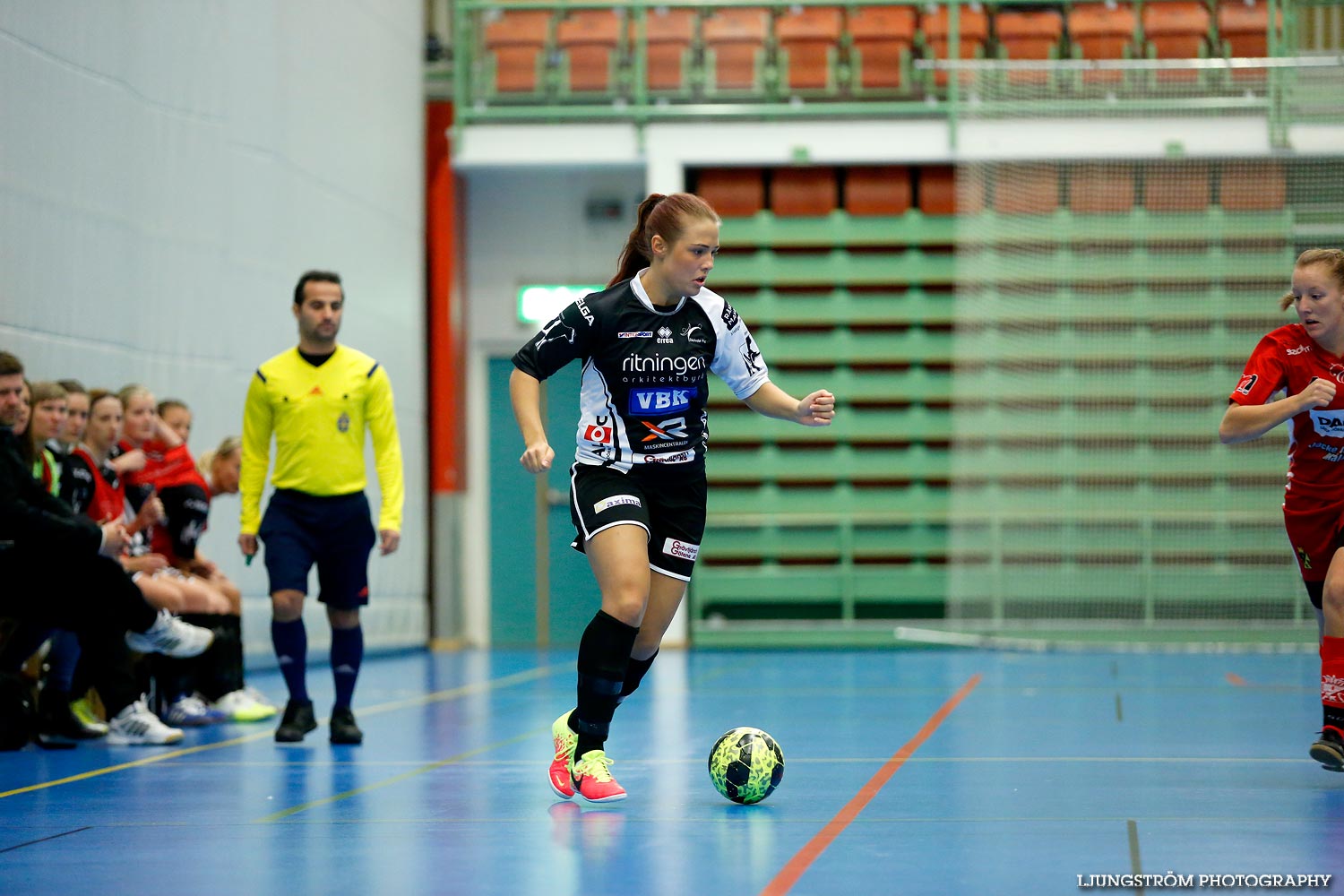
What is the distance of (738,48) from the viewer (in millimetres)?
15461

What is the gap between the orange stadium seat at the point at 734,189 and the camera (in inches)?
625

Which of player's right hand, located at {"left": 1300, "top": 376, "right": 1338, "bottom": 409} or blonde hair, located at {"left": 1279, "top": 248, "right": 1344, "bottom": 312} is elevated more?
blonde hair, located at {"left": 1279, "top": 248, "right": 1344, "bottom": 312}

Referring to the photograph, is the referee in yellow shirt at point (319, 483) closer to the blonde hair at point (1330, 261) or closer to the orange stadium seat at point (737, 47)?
the blonde hair at point (1330, 261)

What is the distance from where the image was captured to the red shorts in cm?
541

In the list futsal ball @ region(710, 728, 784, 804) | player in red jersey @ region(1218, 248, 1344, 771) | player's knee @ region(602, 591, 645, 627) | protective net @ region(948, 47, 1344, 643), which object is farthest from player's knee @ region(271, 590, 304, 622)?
protective net @ region(948, 47, 1344, 643)

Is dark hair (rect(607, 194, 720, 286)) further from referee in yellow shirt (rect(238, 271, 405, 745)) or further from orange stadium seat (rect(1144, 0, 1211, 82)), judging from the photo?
orange stadium seat (rect(1144, 0, 1211, 82))

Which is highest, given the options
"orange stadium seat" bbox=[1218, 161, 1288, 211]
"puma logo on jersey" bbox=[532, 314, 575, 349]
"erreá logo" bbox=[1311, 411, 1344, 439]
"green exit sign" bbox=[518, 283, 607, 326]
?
"orange stadium seat" bbox=[1218, 161, 1288, 211]

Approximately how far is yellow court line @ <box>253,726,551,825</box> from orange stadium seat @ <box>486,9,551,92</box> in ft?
30.9

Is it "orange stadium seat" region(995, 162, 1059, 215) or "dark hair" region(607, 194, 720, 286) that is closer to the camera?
"dark hair" region(607, 194, 720, 286)

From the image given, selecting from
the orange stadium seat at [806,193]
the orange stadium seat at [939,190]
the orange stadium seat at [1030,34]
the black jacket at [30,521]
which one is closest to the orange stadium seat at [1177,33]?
the orange stadium seat at [1030,34]

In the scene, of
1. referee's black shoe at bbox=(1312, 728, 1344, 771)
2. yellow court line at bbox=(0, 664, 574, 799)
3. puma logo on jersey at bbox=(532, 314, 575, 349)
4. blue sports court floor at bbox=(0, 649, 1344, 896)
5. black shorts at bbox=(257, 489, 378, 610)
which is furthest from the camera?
black shorts at bbox=(257, 489, 378, 610)

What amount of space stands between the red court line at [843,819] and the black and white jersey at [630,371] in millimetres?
1198

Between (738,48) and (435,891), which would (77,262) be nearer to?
(435,891)

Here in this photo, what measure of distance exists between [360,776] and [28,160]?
189 inches
